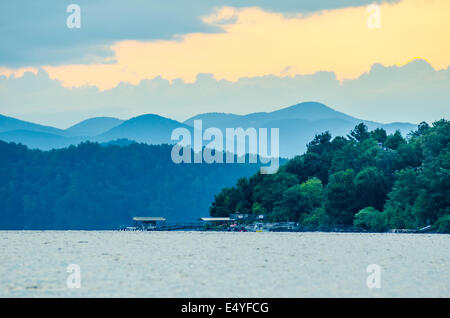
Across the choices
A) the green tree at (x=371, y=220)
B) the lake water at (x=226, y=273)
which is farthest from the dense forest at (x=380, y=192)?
the lake water at (x=226, y=273)

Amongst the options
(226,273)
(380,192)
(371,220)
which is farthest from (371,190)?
(226,273)

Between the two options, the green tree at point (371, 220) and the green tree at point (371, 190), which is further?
the green tree at point (371, 190)

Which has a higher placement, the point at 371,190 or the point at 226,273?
the point at 371,190

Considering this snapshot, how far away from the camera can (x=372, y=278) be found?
192ft

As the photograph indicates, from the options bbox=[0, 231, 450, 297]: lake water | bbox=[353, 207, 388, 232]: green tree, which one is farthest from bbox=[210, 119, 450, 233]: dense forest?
bbox=[0, 231, 450, 297]: lake water

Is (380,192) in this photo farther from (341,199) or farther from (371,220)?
(371,220)

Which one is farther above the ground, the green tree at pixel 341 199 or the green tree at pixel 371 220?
the green tree at pixel 341 199

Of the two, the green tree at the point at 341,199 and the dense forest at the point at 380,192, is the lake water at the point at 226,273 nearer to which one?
the dense forest at the point at 380,192

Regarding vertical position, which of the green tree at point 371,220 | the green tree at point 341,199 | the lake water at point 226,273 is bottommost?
the lake water at point 226,273

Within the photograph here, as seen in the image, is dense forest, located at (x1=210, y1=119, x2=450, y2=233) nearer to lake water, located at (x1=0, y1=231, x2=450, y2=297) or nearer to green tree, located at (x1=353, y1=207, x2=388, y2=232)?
green tree, located at (x1=353, y1=207, x2=388, y2=232)

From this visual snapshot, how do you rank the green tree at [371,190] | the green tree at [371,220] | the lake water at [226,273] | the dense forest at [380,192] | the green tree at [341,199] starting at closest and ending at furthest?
the lake water at [226,273] → the dense forest at [380,192] → the green tree at [371,220] → the green tree at [371,190] → the green tree at [341,199]

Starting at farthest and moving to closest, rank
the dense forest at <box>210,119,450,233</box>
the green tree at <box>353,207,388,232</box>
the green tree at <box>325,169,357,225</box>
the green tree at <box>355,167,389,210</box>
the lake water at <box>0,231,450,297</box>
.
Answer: the green tree at <box>325,169,357,225</box> < the green tree at <box>355,167,389,210</box> < the green tree at <box>353,207,388,232</box> < the dense forest at <box>210,119,450,233</box> < the lake water at <box>0,231,450,297</box>

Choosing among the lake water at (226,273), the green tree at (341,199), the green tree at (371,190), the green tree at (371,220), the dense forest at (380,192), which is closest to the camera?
the lake water at (226,273)
